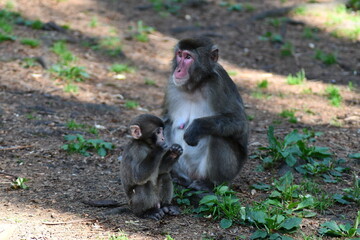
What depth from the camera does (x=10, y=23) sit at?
1153cm

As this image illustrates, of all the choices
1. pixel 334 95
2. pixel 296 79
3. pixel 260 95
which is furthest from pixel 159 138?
pixel 296 79

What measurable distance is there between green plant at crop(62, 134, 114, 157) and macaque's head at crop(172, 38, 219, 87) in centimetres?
148

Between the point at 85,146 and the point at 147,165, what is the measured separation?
2081 millimetres

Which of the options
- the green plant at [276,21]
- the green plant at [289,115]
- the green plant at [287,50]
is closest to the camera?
the green plant at [289,115]

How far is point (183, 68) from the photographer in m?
5.88

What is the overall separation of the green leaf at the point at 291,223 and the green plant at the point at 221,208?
43 centimetres

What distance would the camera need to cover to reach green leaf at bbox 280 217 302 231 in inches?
189

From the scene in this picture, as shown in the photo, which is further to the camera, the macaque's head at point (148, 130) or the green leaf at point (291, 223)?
the macaque's head at point (148, 130)

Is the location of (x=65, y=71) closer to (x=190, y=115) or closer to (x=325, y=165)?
(x=190, y=115)

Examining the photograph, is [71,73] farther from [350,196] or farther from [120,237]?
[350,196]

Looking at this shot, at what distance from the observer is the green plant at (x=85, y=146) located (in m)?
6.78

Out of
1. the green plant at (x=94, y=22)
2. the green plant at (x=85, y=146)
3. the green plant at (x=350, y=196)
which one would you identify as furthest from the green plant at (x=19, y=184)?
the green plant at (x=94, y=22)

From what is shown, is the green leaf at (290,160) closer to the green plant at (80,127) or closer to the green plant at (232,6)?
the green plant at (80,127)

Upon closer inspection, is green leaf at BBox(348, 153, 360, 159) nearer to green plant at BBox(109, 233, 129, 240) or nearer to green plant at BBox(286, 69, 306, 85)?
green plant at BBox(109, 233, 129, 240)
